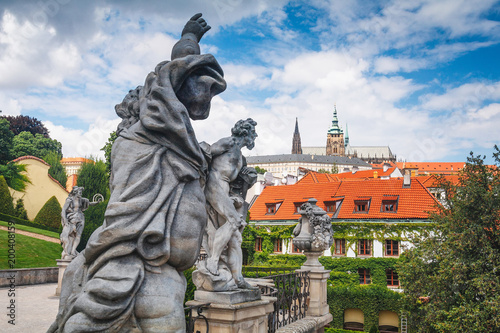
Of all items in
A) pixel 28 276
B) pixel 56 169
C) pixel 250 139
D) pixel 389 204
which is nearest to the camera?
pixel 250 139

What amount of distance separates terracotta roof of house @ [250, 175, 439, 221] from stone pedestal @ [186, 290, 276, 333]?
29.7 m

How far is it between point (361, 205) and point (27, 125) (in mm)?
42505

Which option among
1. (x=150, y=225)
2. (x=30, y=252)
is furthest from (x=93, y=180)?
(x=150, y=225)

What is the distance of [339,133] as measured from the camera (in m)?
166

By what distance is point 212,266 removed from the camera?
445 cm

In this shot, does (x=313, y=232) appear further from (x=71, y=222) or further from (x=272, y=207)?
(x=272, y=207)

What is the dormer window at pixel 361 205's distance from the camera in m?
35.4

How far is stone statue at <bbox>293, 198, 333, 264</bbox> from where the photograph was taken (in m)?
8.73

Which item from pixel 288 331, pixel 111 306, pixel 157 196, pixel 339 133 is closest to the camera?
pixel 111 306

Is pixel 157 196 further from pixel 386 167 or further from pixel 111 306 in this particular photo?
pixel 386 167

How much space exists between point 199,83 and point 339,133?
552ft


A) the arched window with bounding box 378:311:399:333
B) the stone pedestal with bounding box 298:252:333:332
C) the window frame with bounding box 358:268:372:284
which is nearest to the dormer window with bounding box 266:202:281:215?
the window frame with bounding box 358:268:372:284

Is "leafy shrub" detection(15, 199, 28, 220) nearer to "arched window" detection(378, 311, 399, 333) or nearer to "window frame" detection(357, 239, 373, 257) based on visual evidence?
"window frame" detection(357, 239, 373, 257)

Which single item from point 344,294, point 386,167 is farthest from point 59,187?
point 386,167
